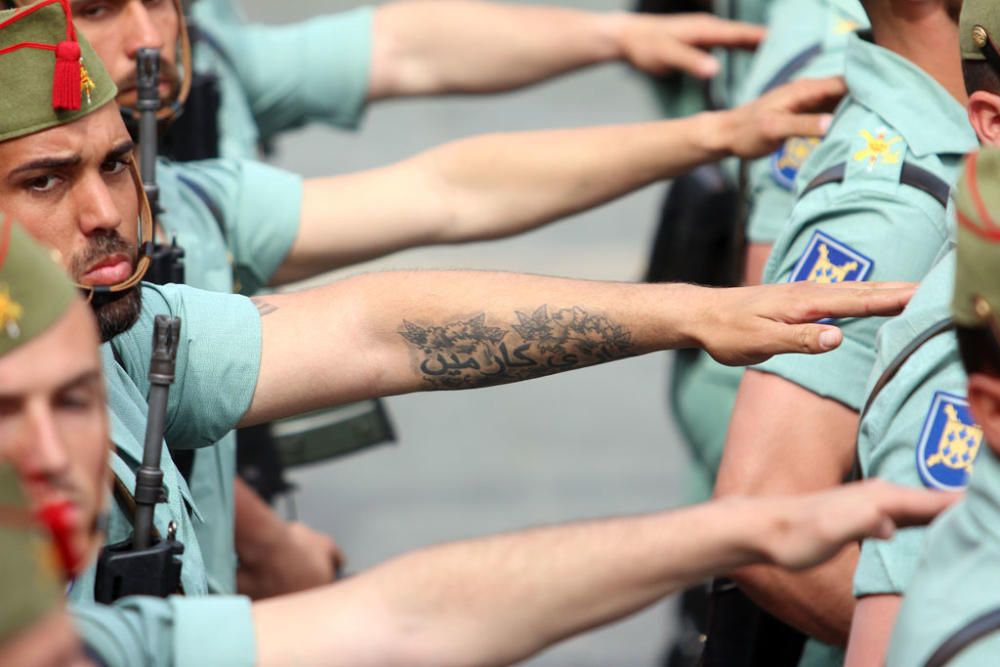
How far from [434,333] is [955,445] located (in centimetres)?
90

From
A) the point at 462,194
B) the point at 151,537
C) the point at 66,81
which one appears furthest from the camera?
the point at 462,194

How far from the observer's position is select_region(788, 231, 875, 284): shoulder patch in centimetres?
294

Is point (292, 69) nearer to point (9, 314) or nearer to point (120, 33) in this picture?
point (120, 33)

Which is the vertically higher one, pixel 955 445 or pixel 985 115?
pixel 985 115

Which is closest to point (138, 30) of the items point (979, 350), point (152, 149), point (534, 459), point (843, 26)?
point (152, 149)

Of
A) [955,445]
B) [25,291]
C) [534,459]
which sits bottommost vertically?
[534,459]

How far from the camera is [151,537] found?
258 cm

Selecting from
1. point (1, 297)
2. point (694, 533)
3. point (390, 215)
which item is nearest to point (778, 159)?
point (390, 215)

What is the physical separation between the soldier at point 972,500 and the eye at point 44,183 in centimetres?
144

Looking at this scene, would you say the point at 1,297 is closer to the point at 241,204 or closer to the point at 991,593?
the point at 991,593

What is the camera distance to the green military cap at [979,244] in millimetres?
1983

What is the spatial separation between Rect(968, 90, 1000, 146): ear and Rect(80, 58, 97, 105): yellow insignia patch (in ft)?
4.40

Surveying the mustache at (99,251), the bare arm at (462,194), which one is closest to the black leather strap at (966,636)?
the mustache at (99,251)

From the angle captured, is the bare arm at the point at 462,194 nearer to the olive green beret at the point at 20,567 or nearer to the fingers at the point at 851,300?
the fingers at the point at 851,300
